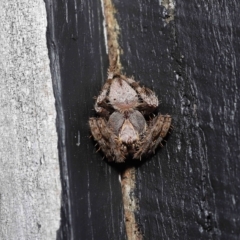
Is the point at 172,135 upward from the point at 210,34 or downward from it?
downward

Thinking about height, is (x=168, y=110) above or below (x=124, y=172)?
above

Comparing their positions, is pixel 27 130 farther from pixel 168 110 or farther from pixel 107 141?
pixel 168 110

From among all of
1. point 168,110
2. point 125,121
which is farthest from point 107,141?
point 168,110

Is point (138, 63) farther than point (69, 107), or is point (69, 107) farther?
point (138, 63)

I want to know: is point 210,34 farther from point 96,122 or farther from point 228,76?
point 96,122

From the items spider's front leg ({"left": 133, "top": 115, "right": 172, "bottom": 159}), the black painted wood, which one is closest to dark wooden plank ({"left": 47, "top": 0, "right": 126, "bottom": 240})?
the black painted wood

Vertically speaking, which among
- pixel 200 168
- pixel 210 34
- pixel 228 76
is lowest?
pixel 200 168

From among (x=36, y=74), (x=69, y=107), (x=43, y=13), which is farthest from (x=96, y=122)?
(x=43, y=13)
